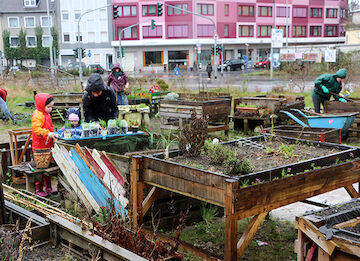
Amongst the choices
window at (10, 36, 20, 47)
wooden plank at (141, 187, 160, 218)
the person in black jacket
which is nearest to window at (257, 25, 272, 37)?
window at (10, 36, 20, 47)

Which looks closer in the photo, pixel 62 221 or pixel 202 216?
pixel 62 221

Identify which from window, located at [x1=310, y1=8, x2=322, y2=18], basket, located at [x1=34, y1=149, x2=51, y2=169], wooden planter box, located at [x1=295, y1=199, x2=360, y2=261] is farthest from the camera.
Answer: window, located at [x1=310, y1=8, x2=322, y2=18]

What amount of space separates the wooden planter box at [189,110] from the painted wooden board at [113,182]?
5.24m

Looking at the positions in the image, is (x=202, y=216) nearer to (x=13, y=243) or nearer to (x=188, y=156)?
(x=188, y=156)

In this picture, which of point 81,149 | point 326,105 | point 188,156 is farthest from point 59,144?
point 326,105

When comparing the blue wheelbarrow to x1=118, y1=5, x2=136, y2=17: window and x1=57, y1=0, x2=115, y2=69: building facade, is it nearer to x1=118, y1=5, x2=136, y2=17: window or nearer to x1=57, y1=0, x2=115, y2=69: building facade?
x1=118, y1=5, x2=136, y2=17: window

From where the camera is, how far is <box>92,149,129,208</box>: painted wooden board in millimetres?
5457

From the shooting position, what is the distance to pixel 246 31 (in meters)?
64.3

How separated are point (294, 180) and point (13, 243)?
2.61 m

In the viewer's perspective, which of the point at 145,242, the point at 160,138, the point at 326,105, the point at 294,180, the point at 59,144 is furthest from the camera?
the point at 326,105

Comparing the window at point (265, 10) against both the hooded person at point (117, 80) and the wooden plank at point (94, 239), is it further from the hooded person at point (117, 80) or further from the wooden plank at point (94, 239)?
the wooden plank at point (94, 239)

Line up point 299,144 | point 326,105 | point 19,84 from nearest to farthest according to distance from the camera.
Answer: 1. point 299,144
2. point 326,105
3. point 19,84

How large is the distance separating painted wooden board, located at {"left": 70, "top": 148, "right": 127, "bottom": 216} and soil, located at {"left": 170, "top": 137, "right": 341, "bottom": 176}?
3.38 ft

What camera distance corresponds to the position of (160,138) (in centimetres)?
→ 711
